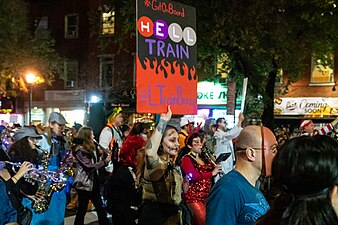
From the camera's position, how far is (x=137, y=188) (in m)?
6.00

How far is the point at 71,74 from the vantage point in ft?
109

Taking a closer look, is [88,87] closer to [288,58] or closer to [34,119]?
[34,119]

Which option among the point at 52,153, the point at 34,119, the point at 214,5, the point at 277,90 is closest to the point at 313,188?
the point at 52,153

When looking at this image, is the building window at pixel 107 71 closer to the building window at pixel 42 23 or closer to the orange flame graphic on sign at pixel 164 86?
the building window at pixel 42 23

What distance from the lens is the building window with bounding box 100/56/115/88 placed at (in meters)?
31.5

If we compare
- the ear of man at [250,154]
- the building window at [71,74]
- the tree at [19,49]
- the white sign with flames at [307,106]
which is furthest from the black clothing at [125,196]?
the building window at [71,74]

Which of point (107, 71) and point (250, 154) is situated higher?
point (107, 71)

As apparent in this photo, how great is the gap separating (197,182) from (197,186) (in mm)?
50

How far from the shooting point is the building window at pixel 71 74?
32.9 meters

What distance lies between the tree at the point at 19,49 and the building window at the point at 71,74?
7.07ft

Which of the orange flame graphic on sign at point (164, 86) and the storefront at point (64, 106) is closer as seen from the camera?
the orange flame graphic on sign at point (164, 86)

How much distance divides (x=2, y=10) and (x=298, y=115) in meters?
17.1

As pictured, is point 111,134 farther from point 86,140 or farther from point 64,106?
point 64,106

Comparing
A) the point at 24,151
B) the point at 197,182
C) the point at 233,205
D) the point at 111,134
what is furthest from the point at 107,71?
the point at 233,205
